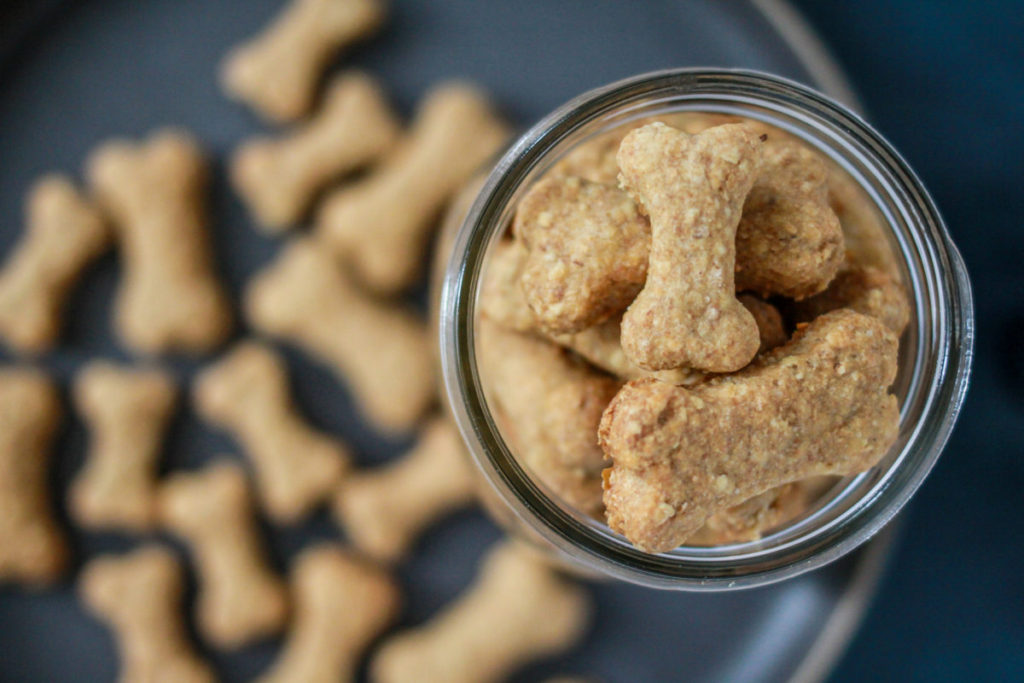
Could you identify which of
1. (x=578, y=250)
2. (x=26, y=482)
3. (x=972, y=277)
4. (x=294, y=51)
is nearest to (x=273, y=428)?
(x=26, y=482)

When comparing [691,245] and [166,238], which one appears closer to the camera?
[691,245]

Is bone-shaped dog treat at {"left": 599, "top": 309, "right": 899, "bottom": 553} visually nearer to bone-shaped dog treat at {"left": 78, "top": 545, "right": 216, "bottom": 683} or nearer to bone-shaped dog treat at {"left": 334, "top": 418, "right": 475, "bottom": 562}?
bone-shaped dog treat at {"left": 334, "top": 418, "right": 475, "bottom": 562}

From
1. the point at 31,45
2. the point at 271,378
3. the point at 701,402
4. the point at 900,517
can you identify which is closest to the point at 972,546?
the point at 900,517

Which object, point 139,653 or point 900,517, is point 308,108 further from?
point 900,517

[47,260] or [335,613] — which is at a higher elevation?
[47,260]

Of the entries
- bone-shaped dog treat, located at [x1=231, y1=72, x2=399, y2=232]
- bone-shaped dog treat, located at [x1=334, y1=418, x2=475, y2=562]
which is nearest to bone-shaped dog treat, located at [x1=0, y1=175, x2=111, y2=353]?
bone-shaped dog treat, located at [x1=231, y1=72, x2=399, y2=232]

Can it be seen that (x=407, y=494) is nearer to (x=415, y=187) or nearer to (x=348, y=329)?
(x=348, y=329)

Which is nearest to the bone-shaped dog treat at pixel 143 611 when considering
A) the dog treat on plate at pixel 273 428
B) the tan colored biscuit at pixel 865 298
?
the dog treat on plate at pixel 273 428
